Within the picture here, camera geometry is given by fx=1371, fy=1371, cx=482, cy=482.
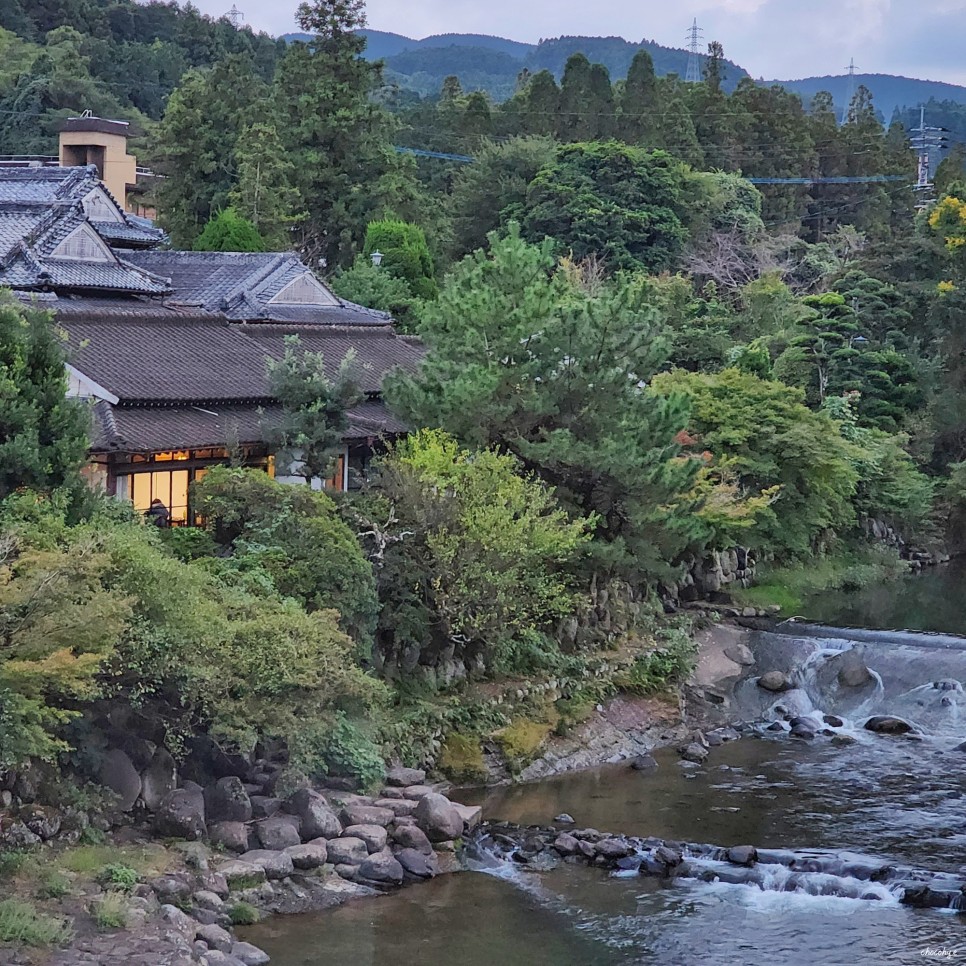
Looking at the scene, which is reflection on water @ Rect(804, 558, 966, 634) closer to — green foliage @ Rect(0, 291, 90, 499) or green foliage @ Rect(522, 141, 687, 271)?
green foliage @ Rect(0, 291, 90, 499)

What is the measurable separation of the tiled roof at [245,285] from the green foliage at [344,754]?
1524 centimetres

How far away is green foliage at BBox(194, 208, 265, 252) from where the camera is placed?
4481 cm

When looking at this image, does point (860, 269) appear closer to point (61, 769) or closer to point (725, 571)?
point (725, 571)

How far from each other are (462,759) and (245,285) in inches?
684

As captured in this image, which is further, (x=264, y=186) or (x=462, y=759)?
(x=264, y=186)

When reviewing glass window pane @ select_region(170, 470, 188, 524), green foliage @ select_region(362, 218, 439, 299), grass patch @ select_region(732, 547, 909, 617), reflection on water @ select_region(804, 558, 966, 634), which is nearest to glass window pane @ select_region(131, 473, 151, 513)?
glass window pane @ select_region(170, 470, 188, 524)

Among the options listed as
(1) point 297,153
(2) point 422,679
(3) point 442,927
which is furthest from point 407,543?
(1) point 297,153

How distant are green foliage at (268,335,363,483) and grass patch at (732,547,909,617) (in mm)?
12862

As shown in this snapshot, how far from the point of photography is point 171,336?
27.9 m

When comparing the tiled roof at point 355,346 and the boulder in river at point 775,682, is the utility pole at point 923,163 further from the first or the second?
the boulder in river at point 775,682

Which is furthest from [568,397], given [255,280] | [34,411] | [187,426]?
[255,280]

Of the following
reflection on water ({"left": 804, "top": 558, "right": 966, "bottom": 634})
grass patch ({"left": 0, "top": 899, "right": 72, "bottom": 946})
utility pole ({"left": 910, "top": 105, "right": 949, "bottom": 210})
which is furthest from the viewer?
utility pole ({"left": 910, "top": 105, "right": 949, "bottom": 210})

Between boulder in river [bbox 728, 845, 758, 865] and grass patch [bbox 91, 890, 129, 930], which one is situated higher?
grass patch [bbox 91, 890, 129, 930]

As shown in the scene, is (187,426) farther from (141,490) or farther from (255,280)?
(255,280)
